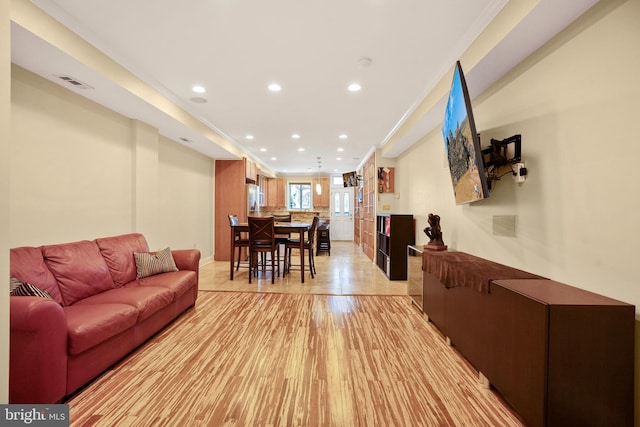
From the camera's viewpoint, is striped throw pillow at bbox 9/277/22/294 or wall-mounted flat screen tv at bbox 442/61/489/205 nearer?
striped throw pillow at bbox 9/277/22/294

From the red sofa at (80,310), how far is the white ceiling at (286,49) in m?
1.68

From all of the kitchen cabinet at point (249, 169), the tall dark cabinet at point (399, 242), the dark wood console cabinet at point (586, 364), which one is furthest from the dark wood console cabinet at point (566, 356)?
the kitchen cabinet at point (249, 169)

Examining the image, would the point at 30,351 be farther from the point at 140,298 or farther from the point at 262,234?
the point at 262,234

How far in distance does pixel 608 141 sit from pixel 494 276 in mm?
1008

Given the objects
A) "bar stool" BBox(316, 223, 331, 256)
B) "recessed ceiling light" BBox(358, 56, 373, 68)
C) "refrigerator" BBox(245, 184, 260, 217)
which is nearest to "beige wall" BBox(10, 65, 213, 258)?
"refrigerator" BBox(245, 184, 260, 217)

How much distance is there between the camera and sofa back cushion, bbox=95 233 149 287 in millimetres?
2680

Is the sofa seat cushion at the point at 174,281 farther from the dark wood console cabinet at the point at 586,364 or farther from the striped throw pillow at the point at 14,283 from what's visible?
the dark wood console cabinet at the point at 586,364

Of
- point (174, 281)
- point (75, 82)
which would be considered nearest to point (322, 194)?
point (174, 281)

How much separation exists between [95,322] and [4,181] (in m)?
1.02

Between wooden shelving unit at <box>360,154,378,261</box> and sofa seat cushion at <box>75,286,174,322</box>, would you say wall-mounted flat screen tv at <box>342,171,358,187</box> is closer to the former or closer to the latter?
wooden shelving unit at <box>360,154,378,261</box>

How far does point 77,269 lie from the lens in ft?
7.55

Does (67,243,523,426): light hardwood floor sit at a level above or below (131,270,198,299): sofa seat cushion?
below

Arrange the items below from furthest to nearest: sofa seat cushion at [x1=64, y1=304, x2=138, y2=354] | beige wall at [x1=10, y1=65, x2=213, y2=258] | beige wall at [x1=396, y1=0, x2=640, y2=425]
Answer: beige wall at [x1=10, y1=65, x2=213, y2=258] < sofa seat cushion at [x1=64, y1=304, x2=138, y2=354] < beige wall at [x1=396, y1=0, x2=640, y2=425]

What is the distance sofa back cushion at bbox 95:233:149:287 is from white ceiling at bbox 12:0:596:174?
160 centimetres
